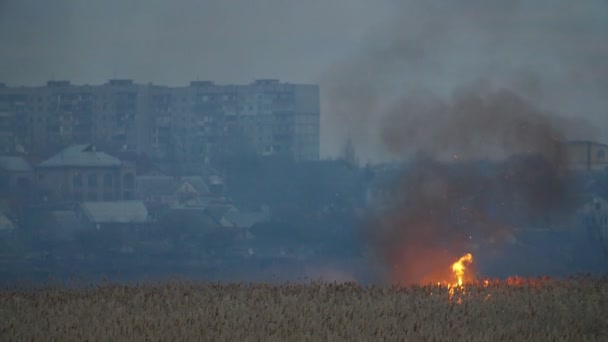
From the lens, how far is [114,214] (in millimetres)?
86500

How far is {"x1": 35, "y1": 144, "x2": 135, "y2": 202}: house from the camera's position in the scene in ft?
282

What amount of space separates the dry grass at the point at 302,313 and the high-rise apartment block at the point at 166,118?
70.1 meters

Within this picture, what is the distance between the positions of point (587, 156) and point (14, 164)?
48614 mm

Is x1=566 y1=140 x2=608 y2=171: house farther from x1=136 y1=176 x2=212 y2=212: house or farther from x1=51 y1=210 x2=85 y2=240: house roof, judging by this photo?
x1=51 y1=210 x2=85 y2=240: house roof

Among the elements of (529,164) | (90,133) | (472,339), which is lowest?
(472,339)

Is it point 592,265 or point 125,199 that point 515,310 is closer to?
point 592,265

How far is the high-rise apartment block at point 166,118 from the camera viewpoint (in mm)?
93125

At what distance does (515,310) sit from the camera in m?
20.2

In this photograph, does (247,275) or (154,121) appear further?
(154,121)

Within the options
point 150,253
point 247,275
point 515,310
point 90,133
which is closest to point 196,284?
point 515,310

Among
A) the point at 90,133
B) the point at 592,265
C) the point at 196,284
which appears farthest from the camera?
the point at 90,133

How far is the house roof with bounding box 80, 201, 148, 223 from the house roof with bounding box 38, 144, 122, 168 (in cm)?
394

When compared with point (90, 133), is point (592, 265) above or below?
below

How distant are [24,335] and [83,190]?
71.7m
